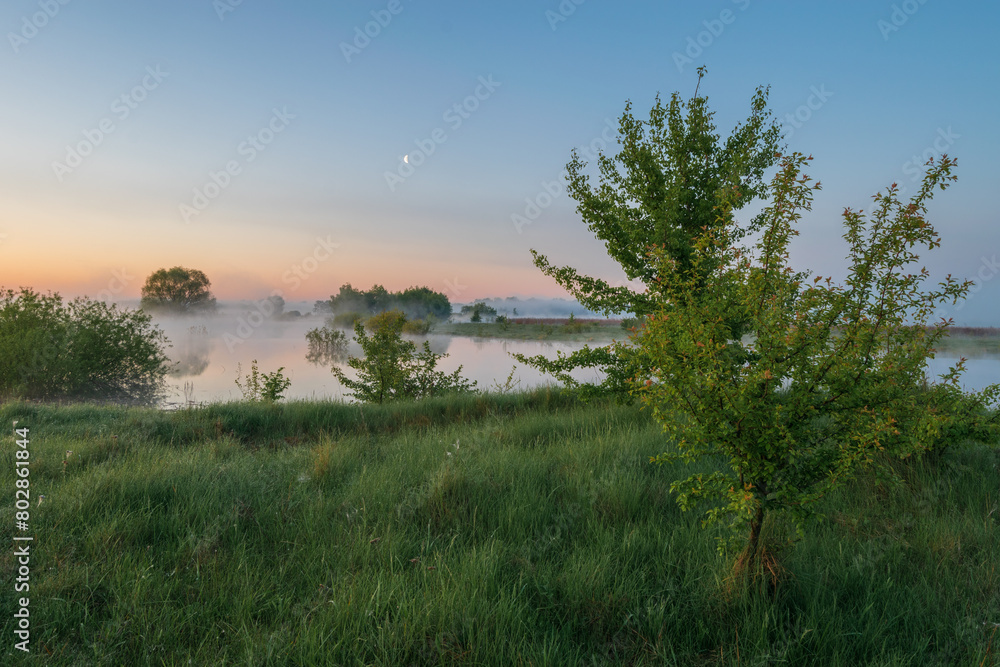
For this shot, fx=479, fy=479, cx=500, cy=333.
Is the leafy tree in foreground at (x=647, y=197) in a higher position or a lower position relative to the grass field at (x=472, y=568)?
higher

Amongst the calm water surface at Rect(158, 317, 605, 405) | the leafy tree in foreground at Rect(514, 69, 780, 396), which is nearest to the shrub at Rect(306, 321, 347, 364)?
the calm water surface at Rect(158, 317, 605, 405)

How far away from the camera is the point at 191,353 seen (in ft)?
126

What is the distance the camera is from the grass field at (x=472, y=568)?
2811 mm

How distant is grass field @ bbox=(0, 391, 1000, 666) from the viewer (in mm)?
2811

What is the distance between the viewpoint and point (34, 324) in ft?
63.6

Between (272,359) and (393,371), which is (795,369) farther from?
(272,359)

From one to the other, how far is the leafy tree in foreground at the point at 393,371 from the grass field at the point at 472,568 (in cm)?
824

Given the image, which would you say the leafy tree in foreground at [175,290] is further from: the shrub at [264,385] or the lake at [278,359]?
the shrub at [264,385]

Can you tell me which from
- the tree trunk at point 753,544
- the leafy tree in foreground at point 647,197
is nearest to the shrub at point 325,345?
the leafy tree in foreground at point 647,197

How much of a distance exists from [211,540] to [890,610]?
4907 mm

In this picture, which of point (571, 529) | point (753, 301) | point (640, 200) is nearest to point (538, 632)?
point (571, 529)

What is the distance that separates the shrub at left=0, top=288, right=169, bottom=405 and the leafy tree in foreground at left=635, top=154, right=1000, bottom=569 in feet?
80.6

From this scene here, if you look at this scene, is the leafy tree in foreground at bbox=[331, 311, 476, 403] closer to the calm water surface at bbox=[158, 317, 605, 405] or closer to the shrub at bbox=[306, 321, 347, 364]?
the calm water surface at bbox=[158, 317, 605, 405]

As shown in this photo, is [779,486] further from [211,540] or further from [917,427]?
[211,540]
